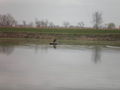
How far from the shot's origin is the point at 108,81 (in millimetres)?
7023

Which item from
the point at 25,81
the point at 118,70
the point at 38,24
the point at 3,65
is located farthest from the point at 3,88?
the point at 38,24

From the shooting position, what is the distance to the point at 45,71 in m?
8.18

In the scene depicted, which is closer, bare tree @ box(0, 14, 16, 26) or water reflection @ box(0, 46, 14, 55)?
water reflection @ box(0, 46, 14, 55)

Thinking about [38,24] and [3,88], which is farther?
[38,24]

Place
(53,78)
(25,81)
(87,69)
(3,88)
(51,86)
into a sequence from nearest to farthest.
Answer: (3,88) < (51,86) < (25,81) < (53,78) < (87,69)

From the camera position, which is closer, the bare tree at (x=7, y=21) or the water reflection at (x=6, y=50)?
the water reflection at (x=6, y=50)

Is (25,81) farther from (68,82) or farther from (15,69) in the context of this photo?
(15,69)

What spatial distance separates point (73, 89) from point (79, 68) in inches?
120

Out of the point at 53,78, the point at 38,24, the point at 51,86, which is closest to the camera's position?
the point at 51,86

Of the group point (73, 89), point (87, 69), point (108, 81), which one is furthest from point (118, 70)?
point (73, 89)

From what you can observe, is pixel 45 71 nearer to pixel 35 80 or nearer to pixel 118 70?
pixel 35 80

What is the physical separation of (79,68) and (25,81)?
113 inches

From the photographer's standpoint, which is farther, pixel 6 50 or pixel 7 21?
pixel 7 21

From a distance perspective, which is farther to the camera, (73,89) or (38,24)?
(38,24)
